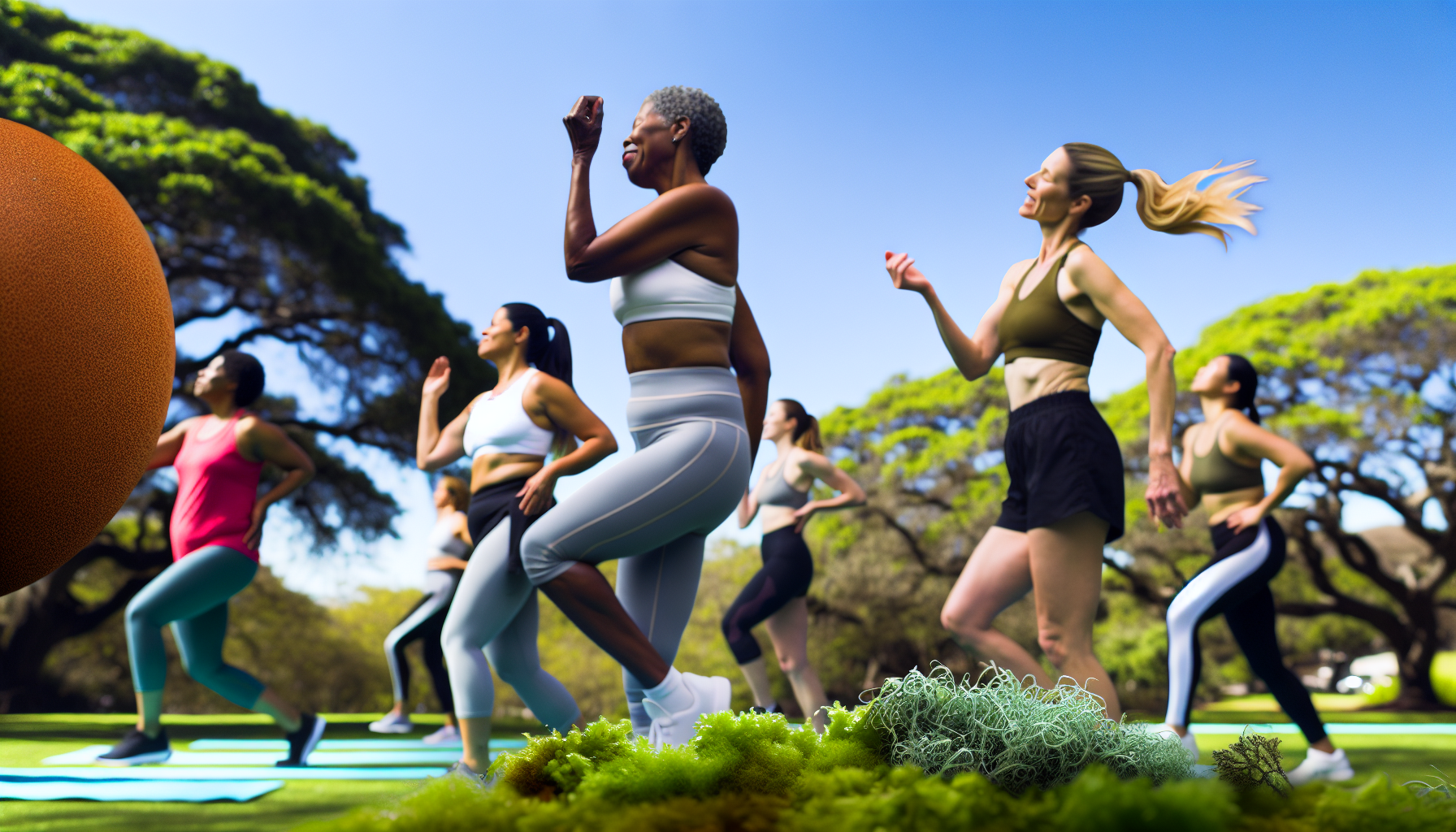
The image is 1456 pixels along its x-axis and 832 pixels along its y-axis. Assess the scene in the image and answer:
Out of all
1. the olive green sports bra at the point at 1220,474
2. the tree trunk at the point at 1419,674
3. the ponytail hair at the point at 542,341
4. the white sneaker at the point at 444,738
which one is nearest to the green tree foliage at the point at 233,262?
the white sneaker at the point at 444,738

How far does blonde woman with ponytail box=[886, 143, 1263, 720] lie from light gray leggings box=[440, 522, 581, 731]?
1.76 metres

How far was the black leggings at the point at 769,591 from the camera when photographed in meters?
6.30

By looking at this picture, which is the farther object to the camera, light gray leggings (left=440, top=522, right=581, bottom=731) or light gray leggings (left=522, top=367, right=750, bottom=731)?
light gray leggings (left=440, top=522, right=581, bottom=731)

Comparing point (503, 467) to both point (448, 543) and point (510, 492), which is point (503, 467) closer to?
point (510, 492)

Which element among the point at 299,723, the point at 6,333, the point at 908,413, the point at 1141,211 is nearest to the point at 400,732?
the point at 299,723

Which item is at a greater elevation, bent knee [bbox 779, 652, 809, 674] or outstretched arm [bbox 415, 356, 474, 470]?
outstretched arm [bbox 415, 356, 474, 470]

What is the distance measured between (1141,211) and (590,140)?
2.44 m

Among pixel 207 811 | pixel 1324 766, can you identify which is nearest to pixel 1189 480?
pixel 1324 766

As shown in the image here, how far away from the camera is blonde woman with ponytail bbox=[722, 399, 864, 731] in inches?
248

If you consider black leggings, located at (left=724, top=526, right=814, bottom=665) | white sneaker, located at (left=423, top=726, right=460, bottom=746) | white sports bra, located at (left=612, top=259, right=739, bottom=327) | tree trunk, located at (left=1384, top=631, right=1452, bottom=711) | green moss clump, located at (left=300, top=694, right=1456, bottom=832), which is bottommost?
tree trunk, located at (left=1384, top=631, right=1452, bottom=711)

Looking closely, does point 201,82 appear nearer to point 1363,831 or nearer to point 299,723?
point 299,723

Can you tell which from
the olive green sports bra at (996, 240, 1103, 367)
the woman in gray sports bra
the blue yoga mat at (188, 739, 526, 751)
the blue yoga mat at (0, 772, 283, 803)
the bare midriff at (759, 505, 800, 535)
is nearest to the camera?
the olive green sports bra at (996, 240, 1103, 367)

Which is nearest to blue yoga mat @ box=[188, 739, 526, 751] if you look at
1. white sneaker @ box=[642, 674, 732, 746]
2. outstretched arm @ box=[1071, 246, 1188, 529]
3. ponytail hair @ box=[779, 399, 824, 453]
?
ponytail hair @ box=[779, 399, 824, 453]

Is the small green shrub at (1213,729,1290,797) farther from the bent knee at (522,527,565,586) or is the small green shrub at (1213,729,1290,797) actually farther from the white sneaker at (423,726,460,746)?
the white sneaker at (423,726,460,746)
